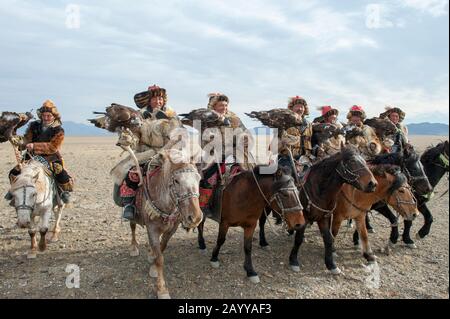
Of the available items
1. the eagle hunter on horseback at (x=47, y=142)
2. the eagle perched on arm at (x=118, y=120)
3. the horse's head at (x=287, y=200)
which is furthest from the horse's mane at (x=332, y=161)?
the eagle hunter on horseback at (x=47, y=142)

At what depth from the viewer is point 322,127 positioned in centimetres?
911

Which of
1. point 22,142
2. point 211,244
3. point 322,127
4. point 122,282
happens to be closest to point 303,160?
point 322,127

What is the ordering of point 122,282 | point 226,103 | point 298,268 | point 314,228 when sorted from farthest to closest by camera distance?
1. point 314,228
2. point 226,103
3. point 298,268
4. point 122,282

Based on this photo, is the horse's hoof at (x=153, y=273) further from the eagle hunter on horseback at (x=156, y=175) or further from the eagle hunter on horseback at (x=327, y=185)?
the eagle hunter on horseback at (x=327, y=185)

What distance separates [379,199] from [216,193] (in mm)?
3540

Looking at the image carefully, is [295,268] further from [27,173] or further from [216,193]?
[27,173]

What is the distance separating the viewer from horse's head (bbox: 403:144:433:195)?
859 centimetres

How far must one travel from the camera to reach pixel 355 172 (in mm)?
6965

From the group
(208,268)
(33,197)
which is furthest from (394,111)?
(33,197)

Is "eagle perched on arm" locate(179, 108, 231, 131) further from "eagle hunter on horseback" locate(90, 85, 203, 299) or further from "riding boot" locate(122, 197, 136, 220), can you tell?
"riding boot" locate(122, 197, 136, 220)

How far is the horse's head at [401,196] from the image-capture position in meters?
7.65

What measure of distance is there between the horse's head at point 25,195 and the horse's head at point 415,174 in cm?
823
